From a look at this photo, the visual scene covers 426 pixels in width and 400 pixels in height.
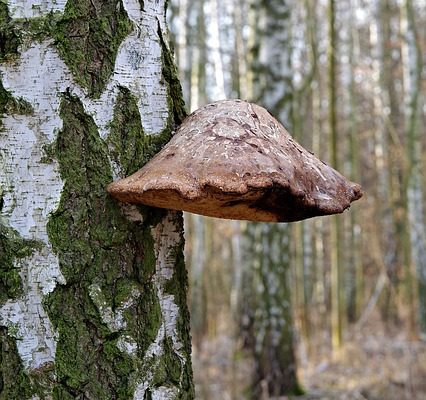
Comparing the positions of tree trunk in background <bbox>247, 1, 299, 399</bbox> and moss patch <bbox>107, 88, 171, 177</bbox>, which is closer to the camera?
moss patch <bbox>107, 88, 171, 177</bbox>

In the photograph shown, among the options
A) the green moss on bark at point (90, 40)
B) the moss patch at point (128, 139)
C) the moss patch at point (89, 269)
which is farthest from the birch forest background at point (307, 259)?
the green moss on bark at point (90, 40)

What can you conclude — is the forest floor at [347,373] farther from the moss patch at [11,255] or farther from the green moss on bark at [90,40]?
the green moss on bark at [90,40]

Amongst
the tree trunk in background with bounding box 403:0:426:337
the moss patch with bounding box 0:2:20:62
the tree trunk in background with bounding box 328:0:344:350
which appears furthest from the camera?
the tree trunk in background with bounding box 403:0:426:337

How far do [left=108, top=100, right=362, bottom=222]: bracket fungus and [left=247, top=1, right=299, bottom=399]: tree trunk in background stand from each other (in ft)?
16.5

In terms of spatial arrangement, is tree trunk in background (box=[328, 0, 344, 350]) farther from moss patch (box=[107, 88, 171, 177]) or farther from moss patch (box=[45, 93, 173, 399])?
moss patch (box=[45, 93, 173, 399])

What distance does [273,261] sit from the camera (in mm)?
6844

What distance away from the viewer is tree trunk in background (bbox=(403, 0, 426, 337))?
10484 millimetres

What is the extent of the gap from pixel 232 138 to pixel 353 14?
17.5 m

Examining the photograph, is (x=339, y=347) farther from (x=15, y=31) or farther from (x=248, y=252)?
(x=15, y=31)

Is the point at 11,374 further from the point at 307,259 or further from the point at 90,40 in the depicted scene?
the point at 307,259

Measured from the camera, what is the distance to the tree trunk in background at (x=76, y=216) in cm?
162

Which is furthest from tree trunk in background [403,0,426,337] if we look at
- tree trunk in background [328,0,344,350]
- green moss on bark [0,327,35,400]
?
green moss on bark [0,327,35,400]

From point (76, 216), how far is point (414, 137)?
969cm

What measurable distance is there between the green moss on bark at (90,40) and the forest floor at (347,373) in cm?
395
